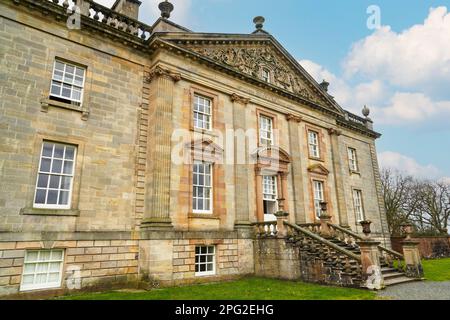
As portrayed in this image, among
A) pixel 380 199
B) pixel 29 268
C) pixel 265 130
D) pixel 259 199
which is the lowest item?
pixel 29 268

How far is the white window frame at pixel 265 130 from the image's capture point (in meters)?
17.6

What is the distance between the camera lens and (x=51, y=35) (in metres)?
11.6

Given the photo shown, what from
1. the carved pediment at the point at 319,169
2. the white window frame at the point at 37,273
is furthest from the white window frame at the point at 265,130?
the white window frame at the point at 37,273

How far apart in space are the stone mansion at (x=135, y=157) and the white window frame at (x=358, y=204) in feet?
21.3

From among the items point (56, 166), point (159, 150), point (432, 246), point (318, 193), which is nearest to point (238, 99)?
point (159, 150)

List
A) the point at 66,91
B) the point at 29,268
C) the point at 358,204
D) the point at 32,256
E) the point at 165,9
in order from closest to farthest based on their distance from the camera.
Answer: the point at 29,268 < the point at 32,256 < the point at 66,91 < the point at 165,9 < the point at 358,204

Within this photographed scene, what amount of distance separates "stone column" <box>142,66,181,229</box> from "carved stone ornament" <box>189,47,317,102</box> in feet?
9.39

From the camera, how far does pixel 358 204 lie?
23.3 m

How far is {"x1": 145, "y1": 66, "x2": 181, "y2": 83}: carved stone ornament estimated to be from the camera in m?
13.6

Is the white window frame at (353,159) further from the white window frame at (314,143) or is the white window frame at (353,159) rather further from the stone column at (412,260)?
the stone column at (412,260)

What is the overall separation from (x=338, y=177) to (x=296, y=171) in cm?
458

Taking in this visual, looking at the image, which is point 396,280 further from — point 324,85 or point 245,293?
point 324,85

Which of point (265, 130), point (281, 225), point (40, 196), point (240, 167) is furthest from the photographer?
point (265, 130)
